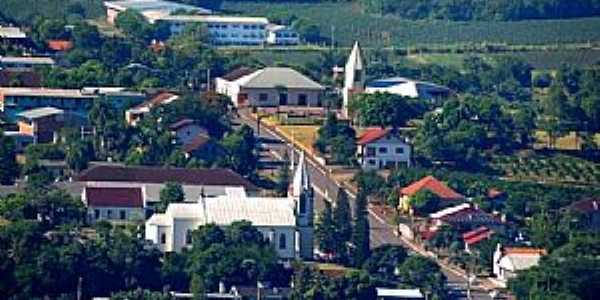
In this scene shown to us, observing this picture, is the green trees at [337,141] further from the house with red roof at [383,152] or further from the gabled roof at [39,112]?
the gabled roof at [39,112]

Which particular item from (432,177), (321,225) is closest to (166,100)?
(432,177)

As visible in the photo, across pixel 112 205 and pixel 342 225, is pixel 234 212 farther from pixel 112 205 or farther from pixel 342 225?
pixel 112 205

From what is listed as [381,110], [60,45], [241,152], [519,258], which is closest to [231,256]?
[519,258]

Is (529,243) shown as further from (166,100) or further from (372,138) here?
(166,100)

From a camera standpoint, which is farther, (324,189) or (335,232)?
(324,189)

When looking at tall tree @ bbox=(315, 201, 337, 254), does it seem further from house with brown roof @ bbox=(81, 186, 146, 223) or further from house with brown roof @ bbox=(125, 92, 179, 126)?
house with brown roof @ bbox=(125, 92, 179, 126)

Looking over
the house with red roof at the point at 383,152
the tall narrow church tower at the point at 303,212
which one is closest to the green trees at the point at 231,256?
the tall narrow church tower at the point at 303,212

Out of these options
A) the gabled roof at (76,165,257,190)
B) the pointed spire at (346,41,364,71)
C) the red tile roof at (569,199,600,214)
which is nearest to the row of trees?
the pointed spire at (346,41,364,71)
